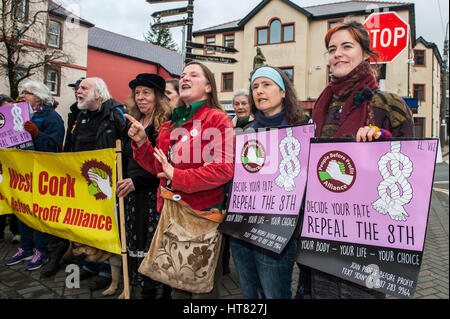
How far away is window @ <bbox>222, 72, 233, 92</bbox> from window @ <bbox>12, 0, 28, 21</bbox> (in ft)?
47.0

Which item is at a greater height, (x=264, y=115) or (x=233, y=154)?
(x=264, y=115)

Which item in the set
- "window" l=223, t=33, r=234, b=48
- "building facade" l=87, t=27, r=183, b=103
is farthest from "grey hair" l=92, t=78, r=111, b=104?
"building facade" l=87, t=27, r=183, b=103

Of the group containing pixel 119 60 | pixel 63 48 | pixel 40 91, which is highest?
pixel 119 60

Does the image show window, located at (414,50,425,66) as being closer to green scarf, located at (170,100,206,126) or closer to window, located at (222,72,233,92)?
window, located at (222,72,233,92)

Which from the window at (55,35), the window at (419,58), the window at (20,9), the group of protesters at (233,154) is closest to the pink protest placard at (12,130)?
the group of protesters at (233,154)

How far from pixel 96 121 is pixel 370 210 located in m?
2.76

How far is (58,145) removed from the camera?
4012 mm

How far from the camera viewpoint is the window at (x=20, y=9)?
38.2ft

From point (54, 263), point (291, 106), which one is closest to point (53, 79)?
point (54, 263)

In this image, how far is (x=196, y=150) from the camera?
214 cm

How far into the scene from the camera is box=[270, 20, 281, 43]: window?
23.4 m

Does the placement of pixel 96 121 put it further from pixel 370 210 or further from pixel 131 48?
pixel 131 48

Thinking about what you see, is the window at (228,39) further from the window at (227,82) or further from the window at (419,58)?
the window at (419,58)
